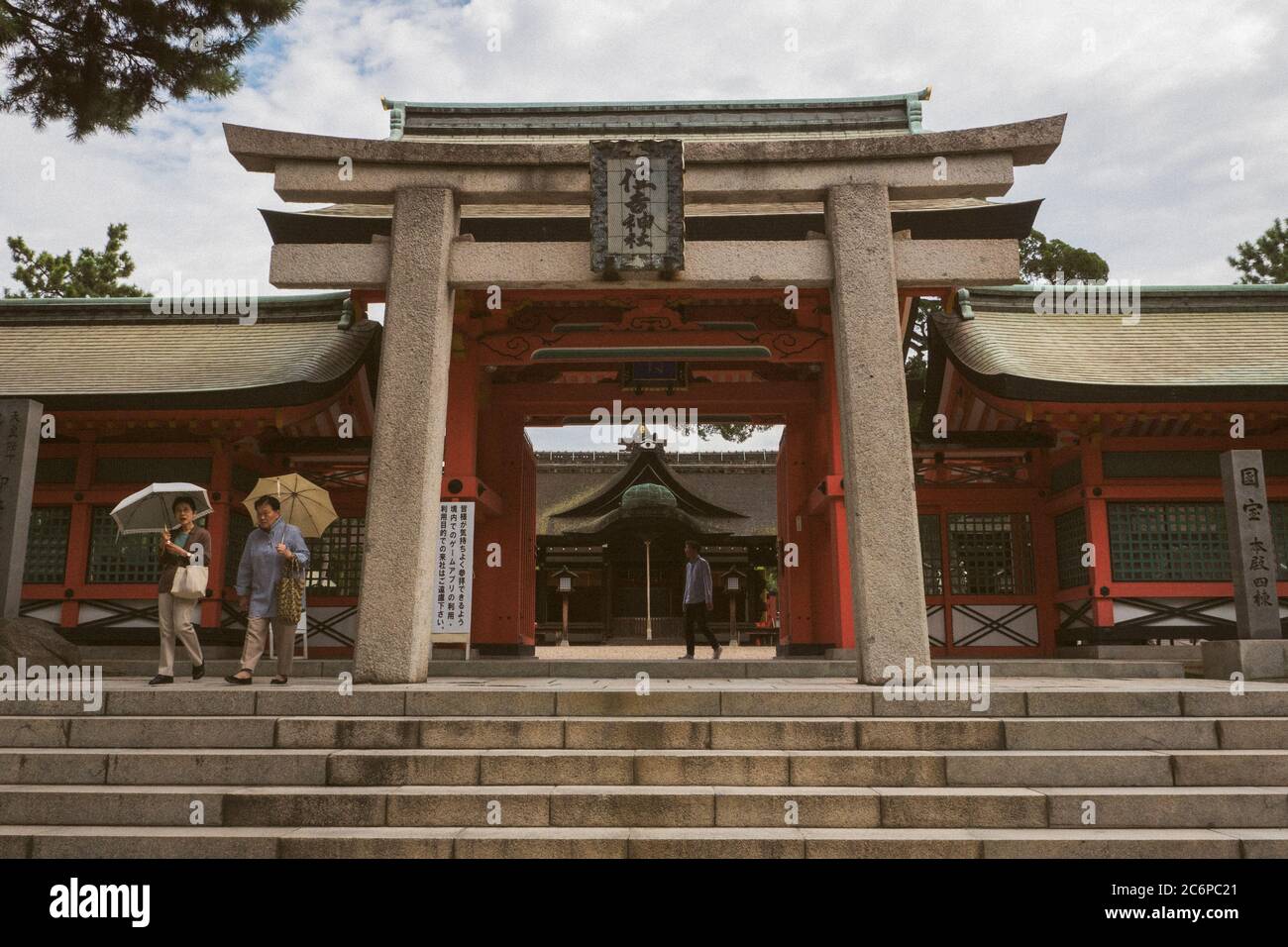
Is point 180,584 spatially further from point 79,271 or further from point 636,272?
point 79,271

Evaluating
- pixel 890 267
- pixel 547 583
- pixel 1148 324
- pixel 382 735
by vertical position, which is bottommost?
pixel 382 735

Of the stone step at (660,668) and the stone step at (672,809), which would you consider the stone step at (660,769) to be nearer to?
the stone step at (672,809)

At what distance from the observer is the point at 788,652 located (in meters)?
14.0

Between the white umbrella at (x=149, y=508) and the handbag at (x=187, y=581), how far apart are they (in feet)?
5.70

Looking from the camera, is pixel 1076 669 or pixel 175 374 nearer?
pixel 1076 669

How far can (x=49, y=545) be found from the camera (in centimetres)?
1277

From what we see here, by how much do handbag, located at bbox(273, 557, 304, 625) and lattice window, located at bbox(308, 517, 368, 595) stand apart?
5.66m

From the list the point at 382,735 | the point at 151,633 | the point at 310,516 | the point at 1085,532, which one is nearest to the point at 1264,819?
the point at 382,735

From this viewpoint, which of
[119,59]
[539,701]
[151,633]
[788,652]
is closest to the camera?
[539,701]

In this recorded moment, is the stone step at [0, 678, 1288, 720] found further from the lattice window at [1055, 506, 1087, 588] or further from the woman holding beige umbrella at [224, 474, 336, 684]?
the lattice window at [1055, 506, 1087, 588]

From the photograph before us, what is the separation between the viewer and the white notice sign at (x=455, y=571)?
38.4 feet

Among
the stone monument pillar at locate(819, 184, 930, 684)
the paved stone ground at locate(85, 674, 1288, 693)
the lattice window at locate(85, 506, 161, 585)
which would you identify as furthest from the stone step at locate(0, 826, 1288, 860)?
the lattice window at locate(85, 506, 161, 585)

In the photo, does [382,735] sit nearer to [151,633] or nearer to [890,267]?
[890,267]

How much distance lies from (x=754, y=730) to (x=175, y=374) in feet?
35.4
